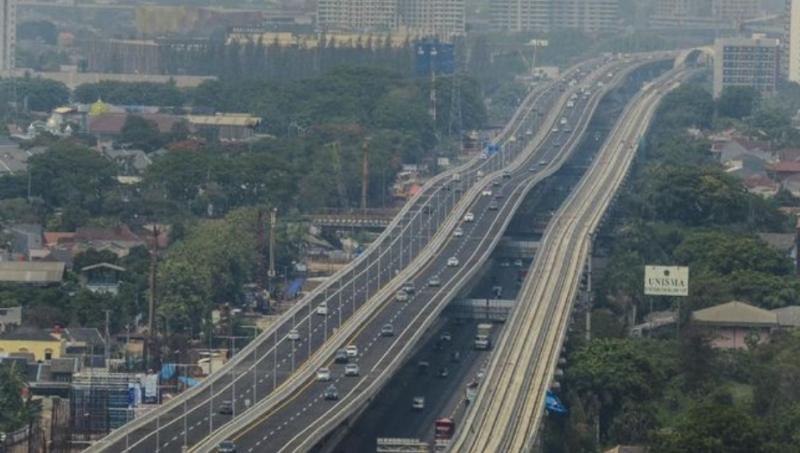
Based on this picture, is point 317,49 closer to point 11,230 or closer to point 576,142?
point 576,142

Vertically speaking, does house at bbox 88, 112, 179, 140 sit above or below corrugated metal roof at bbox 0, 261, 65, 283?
below

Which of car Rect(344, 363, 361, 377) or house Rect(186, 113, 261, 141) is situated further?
house Rect(186, 113, 261, 141)

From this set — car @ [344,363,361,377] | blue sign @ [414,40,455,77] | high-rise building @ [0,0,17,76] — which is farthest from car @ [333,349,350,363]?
high-rise building @ [0,0,17,76]

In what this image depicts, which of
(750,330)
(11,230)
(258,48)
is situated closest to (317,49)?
(258,48)

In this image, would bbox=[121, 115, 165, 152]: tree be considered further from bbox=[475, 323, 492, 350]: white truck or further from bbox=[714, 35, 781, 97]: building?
bbox=[475, 323, 492, 350]: white truck

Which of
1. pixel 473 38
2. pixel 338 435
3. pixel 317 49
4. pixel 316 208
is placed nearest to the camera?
pixel 338 435

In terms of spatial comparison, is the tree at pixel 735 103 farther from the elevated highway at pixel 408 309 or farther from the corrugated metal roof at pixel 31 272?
the corrugated metal roof at pixel 31 272
